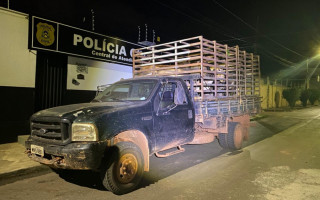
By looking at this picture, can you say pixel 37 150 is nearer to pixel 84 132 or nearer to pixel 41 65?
pixel 84 132

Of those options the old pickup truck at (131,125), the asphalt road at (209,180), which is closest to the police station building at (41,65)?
the old pickup truck at (131,125)

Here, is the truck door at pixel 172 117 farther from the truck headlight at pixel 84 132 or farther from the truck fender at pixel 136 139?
the truck headlight at pixel 84 132

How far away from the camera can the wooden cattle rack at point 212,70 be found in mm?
6457

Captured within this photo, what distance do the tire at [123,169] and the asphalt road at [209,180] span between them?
16cm

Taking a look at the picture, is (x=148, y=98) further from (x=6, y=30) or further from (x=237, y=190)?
(x=6, y=30)

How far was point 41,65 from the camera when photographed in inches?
334

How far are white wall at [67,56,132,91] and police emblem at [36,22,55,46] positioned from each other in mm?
1243

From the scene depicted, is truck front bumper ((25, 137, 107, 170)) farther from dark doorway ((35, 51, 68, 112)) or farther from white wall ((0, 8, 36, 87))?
dark doorway ((35, 51, 68, 112))

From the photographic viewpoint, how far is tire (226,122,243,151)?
7.34 meters

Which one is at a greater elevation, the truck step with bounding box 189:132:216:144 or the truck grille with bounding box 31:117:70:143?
the truck grille with bounding box 31:117:70:143

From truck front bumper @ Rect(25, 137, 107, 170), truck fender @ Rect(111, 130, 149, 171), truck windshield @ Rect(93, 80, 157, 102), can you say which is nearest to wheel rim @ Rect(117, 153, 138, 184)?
truck fender @ Rect(111, 130, 149, 171)

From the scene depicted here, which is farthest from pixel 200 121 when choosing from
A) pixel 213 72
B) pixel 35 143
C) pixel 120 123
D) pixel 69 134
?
pixel 35 143

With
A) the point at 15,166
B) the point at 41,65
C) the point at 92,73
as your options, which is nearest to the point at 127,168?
the point at 15,166

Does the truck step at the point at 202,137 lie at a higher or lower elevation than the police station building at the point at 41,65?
lower
